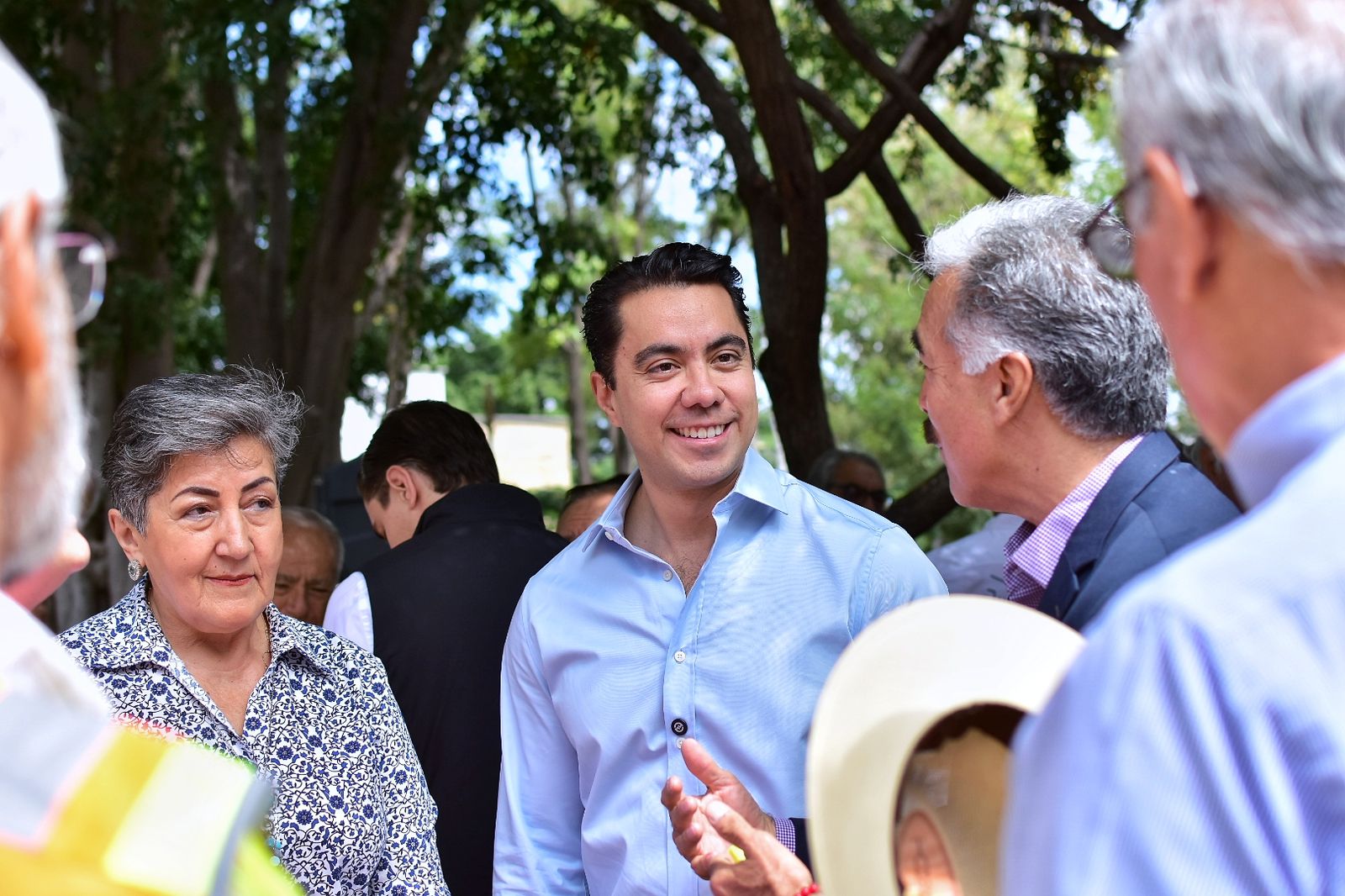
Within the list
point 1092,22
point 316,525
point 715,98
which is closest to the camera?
point 316,525

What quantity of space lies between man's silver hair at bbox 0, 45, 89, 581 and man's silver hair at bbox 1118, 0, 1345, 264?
34.3 inches

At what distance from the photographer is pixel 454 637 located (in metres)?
3.51

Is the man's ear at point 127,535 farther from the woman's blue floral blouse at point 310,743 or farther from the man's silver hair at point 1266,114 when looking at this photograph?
the man's silver hair at point 1266,114

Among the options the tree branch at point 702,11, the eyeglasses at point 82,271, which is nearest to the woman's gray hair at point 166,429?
the eyeglasses at point 82,271

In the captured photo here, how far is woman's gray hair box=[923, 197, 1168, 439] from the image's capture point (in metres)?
2.05

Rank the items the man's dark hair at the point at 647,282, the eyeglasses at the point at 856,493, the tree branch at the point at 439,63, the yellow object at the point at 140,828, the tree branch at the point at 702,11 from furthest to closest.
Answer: the tree branch at the point at 439,63
the tree branch at the point at 702,11
the eyeglasses at the point at 856,493
the man's dark hair at the point at 647,282
the yellow object at the point at 140,828

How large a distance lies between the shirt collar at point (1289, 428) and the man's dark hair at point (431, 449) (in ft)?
11.0

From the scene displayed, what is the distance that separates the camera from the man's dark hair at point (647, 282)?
297 cm

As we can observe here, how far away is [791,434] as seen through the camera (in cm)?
663

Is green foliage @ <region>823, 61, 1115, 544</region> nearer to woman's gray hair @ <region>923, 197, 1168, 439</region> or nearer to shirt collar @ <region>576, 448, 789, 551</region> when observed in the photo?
shirt collar @ <region>576, 448, 789, 551</region>

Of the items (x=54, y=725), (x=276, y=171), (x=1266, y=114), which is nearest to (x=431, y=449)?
(x=54, y=725)

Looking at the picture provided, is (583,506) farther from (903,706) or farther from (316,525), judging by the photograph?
(903,706)

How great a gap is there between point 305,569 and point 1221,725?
4.32 m

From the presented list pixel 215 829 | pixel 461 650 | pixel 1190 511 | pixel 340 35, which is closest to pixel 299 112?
pixel 340 35
